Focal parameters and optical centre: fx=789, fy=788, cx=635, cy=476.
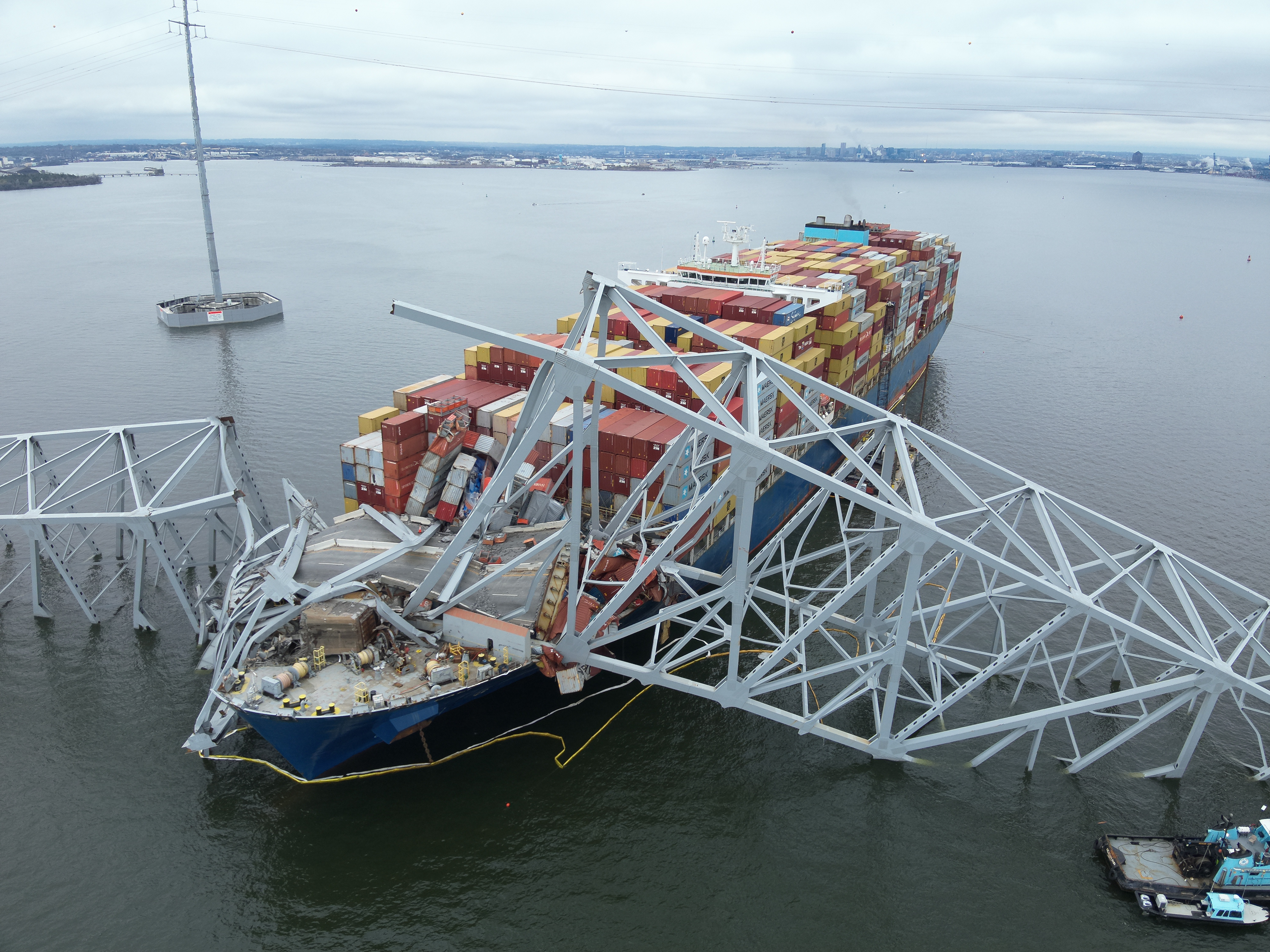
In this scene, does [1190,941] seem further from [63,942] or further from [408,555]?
[63,942]

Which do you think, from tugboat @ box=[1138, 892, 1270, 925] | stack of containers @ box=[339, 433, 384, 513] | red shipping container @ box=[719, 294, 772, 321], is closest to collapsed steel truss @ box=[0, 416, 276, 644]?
stack of containers @ box=[339, 433, 384, 513]

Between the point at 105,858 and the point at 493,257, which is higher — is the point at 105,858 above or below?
below

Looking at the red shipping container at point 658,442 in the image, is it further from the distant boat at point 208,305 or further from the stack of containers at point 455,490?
the distant boat at point 208,305

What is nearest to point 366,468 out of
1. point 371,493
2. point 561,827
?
point 371,493

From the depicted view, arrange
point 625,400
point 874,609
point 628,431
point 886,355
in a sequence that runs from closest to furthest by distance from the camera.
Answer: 1. point 628,431
2. point 874,609
3. point 625,400
4. point 886,355

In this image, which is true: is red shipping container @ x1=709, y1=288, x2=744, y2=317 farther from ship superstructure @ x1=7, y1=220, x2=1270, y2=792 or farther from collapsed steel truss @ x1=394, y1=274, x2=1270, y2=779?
collapsed steel truss @ x1=394, y1=274, x2=1270, y2=779

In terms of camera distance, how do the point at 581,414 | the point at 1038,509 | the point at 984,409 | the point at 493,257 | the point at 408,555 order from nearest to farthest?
the point at 581,414
the point at 1038,509
the point at 408,555
the point at 984,409
the point at 493,257

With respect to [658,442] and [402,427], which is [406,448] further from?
[658,442]

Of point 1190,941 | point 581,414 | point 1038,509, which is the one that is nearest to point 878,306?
point 1038,509
